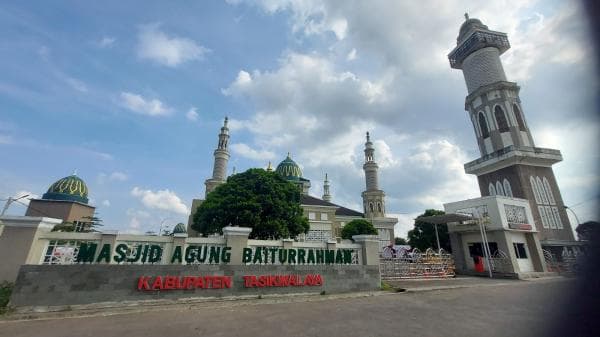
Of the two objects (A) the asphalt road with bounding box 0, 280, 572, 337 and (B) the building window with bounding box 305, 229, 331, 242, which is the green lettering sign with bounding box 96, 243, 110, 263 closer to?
(A) the asphalt road with bounding box 0, 280, 572, 337

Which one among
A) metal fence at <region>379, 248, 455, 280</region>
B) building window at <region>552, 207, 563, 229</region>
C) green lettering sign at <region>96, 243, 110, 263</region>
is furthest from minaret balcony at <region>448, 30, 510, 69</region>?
green lettering sign at <region>96, 243, 110, 263</region>

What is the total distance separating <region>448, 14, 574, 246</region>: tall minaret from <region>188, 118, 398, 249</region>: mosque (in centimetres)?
1601

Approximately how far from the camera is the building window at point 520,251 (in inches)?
843

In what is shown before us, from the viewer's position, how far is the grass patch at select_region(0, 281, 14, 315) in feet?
23.7

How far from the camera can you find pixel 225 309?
7.88m

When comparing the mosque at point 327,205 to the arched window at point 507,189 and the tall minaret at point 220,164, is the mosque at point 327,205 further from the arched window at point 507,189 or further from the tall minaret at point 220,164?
the arched window at point 507,189

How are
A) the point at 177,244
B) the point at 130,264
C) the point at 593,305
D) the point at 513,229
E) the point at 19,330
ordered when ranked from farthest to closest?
the point at 513,229, the point at 177,244, the point at 130,264, the point at 19,330, the point at 593,305

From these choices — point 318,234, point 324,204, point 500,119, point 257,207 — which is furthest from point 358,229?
point 500,119

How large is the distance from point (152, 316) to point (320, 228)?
3173 cm

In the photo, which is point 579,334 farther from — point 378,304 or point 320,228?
point 320,228

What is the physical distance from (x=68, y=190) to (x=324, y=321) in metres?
55.1

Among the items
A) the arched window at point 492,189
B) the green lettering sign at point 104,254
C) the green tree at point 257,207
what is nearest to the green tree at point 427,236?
the arched window at point 492,189

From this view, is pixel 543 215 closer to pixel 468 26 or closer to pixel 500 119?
pixel 500 119

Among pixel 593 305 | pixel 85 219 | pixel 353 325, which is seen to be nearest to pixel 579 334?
pixel 593 305
